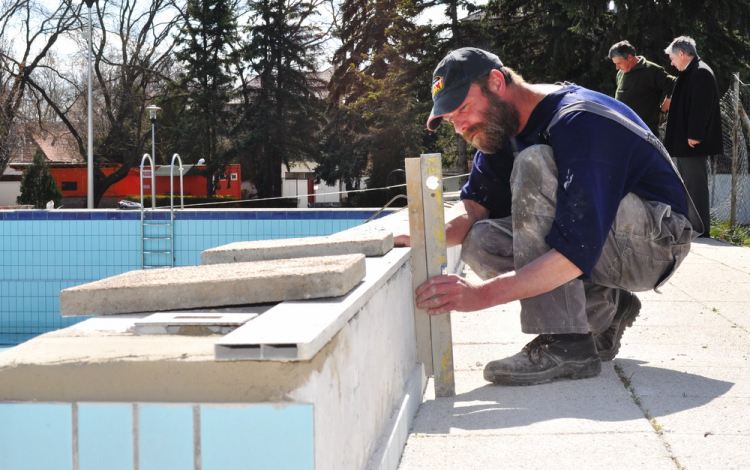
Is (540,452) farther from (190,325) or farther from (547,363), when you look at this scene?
(190,325)

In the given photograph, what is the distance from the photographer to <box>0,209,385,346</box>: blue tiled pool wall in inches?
400

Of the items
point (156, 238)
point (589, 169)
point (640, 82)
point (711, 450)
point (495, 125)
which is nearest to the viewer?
point (711, 450)

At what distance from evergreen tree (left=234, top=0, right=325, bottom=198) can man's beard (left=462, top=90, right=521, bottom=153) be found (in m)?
31.5

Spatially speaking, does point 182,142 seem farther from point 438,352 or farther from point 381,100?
point 438,352

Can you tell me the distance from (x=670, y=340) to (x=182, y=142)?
33338 millimetres

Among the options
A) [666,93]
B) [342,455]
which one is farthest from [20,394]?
[666,93]

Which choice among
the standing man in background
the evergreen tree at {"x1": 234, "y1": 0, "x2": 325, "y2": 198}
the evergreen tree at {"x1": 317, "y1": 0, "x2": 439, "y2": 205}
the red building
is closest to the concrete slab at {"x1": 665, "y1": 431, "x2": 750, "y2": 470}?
the standing man in background

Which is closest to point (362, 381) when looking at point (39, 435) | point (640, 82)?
point (39, 435)

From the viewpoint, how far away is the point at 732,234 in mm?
7988

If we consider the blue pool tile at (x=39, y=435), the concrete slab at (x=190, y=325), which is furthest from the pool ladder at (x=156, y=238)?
the blue pool tile at (x=39, y=435)

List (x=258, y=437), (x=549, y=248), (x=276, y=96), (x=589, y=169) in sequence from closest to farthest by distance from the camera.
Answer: (x=258, y=437) < (x=589, y=169) < (x=549, y=248) < (x=276, y=96)

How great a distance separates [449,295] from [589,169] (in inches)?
21.5

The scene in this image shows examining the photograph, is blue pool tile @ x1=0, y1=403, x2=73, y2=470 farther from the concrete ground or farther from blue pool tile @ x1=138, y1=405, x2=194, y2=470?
the concrete ground

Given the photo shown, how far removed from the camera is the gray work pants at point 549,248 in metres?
2.24
